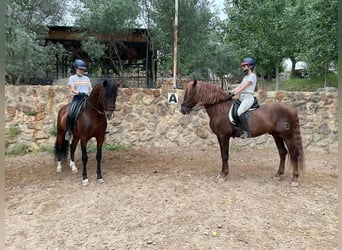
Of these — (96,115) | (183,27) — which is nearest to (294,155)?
(96,115)

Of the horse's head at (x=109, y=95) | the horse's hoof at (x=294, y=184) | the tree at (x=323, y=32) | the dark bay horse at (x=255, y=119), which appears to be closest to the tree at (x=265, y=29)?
the tree at (x=323, y=32)

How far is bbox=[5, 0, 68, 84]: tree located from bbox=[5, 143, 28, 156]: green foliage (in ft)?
9.30

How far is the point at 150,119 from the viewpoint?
6773 millimetres

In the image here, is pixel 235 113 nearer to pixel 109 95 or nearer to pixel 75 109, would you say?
pixel 109 95

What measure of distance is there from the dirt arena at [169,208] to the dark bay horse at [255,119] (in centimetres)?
45

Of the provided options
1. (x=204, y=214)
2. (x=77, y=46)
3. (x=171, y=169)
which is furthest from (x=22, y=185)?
(x=77, y=46)

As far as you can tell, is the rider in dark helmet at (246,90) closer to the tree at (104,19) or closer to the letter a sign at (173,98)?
the letter a sign at (173,98)

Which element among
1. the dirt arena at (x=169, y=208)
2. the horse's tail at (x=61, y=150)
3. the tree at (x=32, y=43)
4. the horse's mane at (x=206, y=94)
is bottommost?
the dirt arena at (x=169, y=208)

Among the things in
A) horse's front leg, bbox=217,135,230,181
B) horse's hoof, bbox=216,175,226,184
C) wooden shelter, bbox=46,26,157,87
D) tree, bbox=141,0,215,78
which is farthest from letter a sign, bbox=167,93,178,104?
wooden shelter, bbox=46,26,157,87

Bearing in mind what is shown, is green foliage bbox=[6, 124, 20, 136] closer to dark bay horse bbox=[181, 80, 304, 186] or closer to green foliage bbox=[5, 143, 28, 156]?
green foliage bbox=[5, 143, 28, 156]

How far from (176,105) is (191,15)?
554cm

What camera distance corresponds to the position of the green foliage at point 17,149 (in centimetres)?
626

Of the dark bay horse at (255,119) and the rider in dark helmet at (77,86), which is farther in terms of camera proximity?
the rider in dark helmet at (77,86)

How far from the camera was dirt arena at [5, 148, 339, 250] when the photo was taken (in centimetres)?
281
